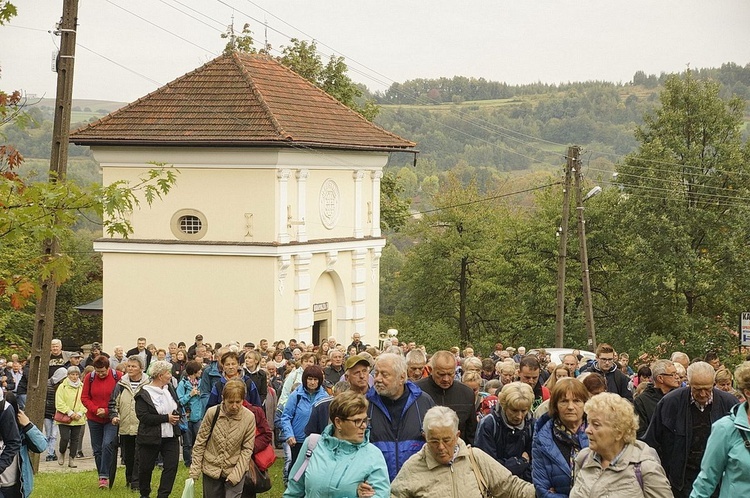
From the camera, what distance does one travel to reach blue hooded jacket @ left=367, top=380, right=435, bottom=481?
30.5 feet

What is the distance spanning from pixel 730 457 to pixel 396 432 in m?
2.57

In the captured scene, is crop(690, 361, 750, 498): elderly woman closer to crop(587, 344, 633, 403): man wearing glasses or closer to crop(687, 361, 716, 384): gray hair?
crop(687, 361, 716, 384): gray hair

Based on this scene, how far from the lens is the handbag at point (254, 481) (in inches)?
460

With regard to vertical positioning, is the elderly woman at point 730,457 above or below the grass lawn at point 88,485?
above

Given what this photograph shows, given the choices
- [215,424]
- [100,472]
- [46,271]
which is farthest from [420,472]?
[100,472]

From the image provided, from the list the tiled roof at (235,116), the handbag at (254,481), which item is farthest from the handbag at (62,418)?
the tiled roof at (235,116)

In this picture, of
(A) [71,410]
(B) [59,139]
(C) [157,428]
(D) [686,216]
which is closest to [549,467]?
(C) [157,428]

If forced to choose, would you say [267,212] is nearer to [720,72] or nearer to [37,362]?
[37,362]

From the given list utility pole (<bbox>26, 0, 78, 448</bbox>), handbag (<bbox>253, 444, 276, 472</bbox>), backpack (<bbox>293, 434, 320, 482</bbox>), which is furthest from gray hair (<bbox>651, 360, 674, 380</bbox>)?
utility pole (<bbox>26, 0, 78, 448</bbox>)

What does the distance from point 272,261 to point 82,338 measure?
32675mm

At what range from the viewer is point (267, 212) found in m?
39.0

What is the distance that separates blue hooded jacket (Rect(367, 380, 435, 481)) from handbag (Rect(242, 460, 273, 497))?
2656mm

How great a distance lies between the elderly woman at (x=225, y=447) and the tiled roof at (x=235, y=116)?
27159 millimetres

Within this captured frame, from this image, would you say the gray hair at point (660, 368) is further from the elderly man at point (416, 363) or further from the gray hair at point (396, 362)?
the gray hair at point (396, 362)
